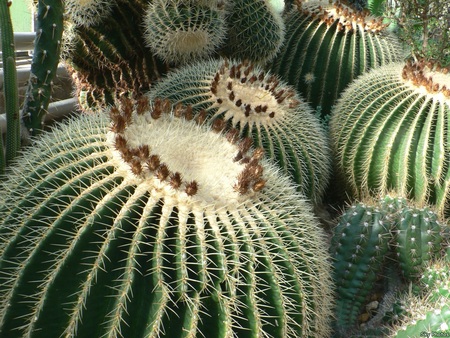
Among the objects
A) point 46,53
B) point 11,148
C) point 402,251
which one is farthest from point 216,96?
point 402,251

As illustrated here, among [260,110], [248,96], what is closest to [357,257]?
[260,110]

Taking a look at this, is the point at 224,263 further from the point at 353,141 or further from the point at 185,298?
the point at 353,141

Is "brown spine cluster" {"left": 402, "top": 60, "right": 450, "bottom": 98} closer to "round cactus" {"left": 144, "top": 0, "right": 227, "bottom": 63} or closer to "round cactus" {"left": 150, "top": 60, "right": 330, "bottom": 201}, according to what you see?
"round cactus" {"left": 150, "top": 60, "right": 330, "bottom": 201}

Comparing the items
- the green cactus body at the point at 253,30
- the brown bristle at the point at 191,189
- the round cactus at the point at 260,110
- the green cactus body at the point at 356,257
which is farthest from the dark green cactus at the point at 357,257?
the green cactus body at the point at 253,30

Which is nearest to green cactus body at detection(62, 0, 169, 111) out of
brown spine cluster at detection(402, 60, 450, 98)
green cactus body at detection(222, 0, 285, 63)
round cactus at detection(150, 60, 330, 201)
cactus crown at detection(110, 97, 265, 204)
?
round cactus at detection(150, 60, 330, 201)

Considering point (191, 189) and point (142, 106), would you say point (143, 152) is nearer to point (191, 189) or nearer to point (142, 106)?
point (191, 189)

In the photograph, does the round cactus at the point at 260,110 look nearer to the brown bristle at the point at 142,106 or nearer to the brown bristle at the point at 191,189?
the brown bristle at the point at 142,106
